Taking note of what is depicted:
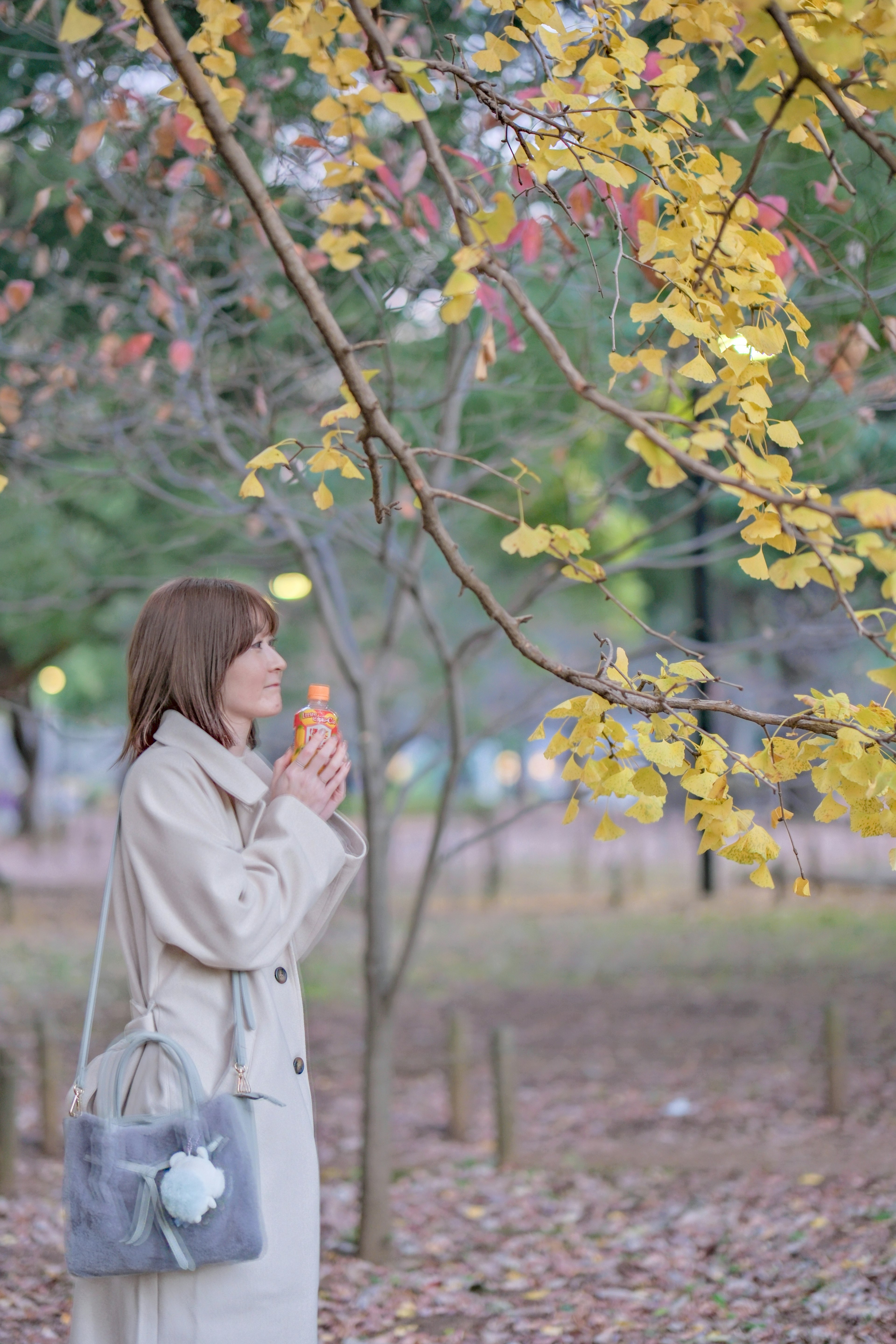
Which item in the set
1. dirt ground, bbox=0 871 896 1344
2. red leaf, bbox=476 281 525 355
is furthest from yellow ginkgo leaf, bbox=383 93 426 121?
dirt ground, bbox=0 871 896 1344

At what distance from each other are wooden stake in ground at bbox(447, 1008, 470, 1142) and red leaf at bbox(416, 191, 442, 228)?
171 inches

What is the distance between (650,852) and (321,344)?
21.0m

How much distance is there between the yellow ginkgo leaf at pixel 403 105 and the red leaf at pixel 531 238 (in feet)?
5.50

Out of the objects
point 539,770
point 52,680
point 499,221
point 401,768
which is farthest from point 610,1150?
point 539,770

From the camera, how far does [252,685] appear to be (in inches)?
88.2

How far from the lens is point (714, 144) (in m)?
4.28

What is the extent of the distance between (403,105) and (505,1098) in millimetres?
5227

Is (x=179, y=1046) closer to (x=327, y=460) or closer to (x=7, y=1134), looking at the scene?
(x=327, y=460)

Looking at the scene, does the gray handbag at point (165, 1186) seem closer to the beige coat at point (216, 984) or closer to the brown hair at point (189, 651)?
the beige coat at point (216, 984)

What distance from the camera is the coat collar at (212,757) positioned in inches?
84.2

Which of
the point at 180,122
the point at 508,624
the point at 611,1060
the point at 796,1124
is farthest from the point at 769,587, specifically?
the point at 508,624

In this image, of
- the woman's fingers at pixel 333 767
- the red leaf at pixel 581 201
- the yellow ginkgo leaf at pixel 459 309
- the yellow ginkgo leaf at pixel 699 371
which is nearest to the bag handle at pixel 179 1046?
the woman's fingers at pixel 333 767

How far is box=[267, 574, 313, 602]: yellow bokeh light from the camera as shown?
5.38m

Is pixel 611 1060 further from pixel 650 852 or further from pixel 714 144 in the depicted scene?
pixel 650 852
